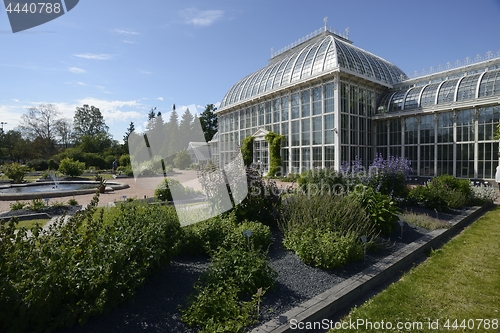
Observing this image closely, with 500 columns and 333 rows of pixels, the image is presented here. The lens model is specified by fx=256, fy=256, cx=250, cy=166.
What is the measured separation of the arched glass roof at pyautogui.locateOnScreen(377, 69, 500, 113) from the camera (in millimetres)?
16891

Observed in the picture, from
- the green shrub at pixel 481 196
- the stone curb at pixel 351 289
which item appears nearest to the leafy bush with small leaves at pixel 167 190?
the stone curb at pixel 351 289

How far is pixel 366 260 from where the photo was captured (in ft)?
15.7

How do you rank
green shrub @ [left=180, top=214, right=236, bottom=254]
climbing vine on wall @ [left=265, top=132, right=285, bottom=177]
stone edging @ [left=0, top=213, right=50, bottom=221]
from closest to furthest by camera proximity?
1. green shrub @ [left=180, top=214, right=236, bottom=254]
2. stone edging @ [left=0, top=213, right=50, bottom=221]
3. climbing vine on wall @ [left=265, top=132, right=285, bottom=177]

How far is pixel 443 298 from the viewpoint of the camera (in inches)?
144

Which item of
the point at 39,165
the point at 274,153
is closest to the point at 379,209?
the point at 274,153

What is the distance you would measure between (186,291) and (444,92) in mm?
22660

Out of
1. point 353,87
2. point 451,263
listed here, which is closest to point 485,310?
point 451,263

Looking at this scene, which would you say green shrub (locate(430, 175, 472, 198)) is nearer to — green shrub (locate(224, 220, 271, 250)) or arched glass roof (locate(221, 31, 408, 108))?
green shrub (locate(224, 220, 271, 250))

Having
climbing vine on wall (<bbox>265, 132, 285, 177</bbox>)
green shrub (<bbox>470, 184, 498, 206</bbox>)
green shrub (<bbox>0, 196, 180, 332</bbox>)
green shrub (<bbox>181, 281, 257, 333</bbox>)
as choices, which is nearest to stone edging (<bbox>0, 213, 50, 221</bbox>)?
green shrub (<bbox>0, 196, 180, 332</bbox>)

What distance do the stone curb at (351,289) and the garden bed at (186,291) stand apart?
14 cm

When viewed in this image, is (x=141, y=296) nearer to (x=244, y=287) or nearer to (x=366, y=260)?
(x=244, y=287)

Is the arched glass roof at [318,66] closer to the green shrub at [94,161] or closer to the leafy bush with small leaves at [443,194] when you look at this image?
the leafy bush with small leaves at [443,194]

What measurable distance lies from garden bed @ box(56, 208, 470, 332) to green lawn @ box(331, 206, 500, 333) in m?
0.60

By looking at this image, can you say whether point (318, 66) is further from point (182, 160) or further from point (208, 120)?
point (208, 120)
